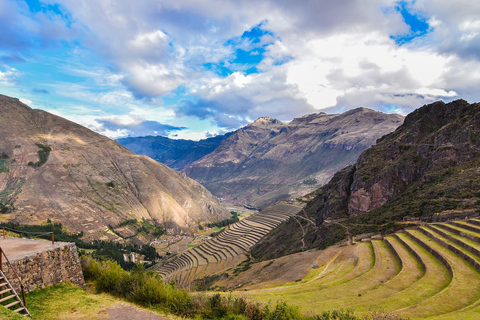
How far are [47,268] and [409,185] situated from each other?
6422 centimetres

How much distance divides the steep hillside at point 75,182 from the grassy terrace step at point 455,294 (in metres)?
143

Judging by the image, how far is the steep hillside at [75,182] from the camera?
5049 inches

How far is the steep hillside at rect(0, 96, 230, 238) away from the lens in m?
128

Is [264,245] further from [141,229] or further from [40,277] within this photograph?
[141,229]

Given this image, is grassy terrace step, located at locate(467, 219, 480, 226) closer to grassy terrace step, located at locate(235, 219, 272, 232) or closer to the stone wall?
the stone wall

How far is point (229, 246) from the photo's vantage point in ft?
283

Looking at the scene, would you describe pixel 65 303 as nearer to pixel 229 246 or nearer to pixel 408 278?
pixel 408 278

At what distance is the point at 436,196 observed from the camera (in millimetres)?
41062

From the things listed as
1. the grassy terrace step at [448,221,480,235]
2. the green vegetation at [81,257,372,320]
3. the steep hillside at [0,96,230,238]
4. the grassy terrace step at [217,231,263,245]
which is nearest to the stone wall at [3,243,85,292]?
the green vegetation at [81,257,372,320]

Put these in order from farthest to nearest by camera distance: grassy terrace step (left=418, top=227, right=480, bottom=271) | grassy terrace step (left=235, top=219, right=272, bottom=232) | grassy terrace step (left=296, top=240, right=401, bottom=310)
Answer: grassy terrace step (left=235, top=219, right=272, bottom=232) < grassy terrace step (left=418, top=227, right=480, bottom=271) < grassy terrace step (left=296, top=240, right=401, bottom=310)

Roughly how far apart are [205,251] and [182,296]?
262 feet

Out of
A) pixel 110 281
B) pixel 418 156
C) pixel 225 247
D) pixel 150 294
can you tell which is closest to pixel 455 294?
pixel 150 294

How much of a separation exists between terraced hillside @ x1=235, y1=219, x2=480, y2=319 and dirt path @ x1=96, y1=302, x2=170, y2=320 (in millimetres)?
8619

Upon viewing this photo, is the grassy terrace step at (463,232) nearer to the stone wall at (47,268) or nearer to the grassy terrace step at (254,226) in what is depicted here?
the stone wall at (47,268)
